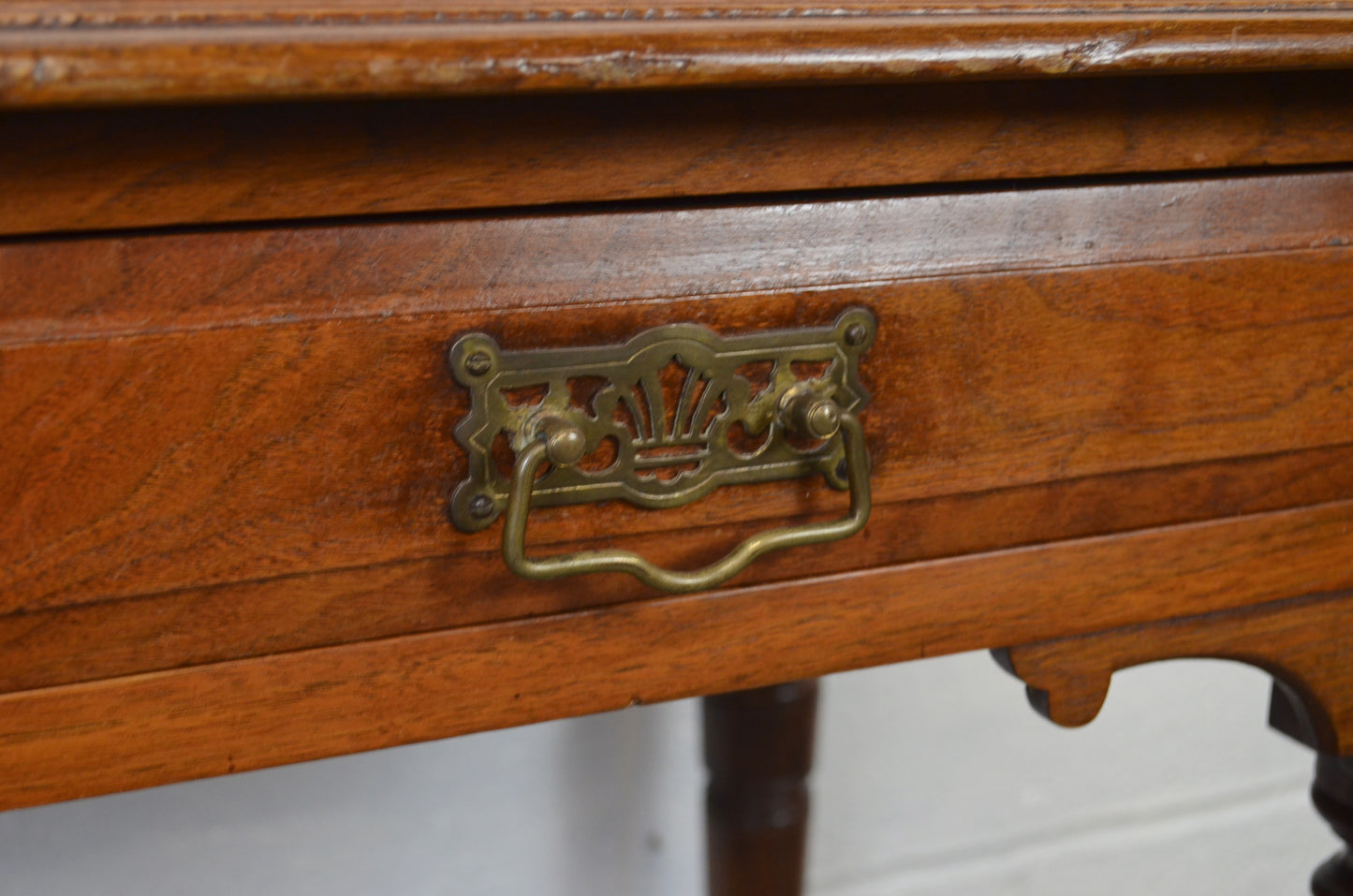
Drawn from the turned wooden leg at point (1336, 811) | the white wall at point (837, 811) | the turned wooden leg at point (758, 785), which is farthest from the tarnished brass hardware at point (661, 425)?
the white wall at point (837, 811)

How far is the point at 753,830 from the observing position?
911 mm

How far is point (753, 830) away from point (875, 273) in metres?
0.59

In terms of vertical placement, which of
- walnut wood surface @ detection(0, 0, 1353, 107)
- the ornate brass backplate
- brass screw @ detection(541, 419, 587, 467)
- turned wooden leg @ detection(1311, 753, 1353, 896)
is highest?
walnut wood surface @ detection(0, 0, 1353, 107)

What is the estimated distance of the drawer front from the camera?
1.18 ft

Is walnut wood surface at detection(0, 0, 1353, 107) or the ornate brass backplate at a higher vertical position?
walnut wood surface at detection(0, 0, 1353, 107)

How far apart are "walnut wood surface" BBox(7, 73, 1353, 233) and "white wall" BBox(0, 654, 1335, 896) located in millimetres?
652

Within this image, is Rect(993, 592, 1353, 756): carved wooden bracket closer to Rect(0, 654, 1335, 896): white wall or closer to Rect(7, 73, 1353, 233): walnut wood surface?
Rect(7, 73, 1353, 233): walnut wood surface

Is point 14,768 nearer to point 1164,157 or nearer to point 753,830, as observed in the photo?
point 1164,157

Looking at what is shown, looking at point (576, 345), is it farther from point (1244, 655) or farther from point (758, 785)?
point (758, 785)

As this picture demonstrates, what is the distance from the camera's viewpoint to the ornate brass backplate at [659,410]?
391 millimetres

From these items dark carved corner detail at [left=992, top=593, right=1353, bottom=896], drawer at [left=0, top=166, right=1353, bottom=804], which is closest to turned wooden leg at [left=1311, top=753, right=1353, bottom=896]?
dark carved corner detail at [left=992, top=593, right=1353, bottom=896]

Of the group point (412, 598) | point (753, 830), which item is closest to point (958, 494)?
point (412, 598)

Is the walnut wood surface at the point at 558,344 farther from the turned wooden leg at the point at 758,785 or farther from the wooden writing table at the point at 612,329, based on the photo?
the turned wooden leg at the point at 758,785

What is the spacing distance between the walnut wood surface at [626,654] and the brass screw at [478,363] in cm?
9
